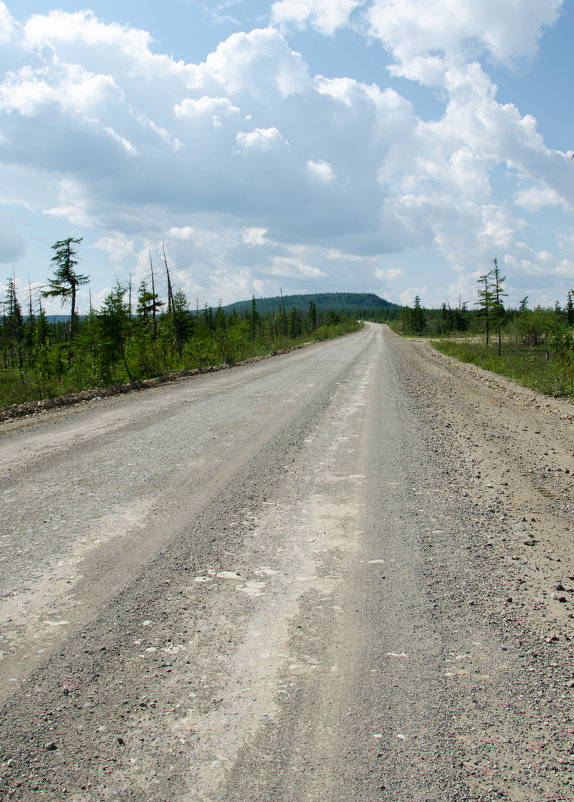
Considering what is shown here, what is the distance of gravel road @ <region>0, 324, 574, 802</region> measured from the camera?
6.87 ft

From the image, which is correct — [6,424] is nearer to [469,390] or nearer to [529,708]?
[529,708]

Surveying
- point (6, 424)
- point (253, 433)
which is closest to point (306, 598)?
point (253, 433)

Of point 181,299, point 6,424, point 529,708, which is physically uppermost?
point 181,299

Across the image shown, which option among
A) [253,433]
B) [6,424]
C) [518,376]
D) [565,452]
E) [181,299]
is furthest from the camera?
[181,299]

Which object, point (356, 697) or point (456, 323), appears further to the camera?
point (456, 323)

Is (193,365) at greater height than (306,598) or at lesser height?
greater

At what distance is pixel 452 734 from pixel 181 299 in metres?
40.6

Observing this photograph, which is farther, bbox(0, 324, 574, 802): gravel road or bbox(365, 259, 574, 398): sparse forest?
bbox(365, 259, 574, 398): sparse forest

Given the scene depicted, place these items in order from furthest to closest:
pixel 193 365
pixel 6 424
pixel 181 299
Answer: pixel 181 299
pixel 193 365
pixel 6 424

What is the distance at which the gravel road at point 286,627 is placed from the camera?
209cm

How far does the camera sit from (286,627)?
122 inches

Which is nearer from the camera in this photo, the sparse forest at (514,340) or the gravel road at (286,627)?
the gravel road at (286,627)

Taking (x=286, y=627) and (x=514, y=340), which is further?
(x=514, y=340)

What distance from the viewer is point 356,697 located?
2490 millimetres
